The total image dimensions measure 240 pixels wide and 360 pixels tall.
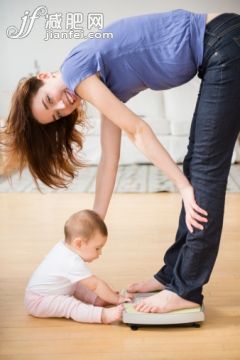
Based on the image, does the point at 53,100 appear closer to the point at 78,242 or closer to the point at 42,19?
the point at 78,242

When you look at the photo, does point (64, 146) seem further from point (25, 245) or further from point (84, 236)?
point (25, 245)

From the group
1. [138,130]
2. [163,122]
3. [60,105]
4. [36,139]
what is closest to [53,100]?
[60,105]

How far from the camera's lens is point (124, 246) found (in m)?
2.42

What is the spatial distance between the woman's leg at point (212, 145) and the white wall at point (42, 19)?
4.67 meters

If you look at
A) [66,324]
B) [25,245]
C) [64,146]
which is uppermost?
[64,146]

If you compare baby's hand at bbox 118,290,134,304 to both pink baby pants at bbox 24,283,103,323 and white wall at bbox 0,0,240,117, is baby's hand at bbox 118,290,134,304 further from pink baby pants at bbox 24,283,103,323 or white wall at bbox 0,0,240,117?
white wall at bbox 0,0,240,117

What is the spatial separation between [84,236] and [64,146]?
290 mm

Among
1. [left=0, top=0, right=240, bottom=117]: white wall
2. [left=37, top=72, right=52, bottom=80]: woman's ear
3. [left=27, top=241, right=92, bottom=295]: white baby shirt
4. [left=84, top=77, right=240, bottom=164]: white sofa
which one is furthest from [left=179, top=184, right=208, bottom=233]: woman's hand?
[left=0, top=0, right=240, bottom=117]: white wall

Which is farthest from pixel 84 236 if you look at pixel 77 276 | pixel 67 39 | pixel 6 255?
pixel 67 39

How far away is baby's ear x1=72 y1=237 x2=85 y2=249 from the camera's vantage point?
1.62 metres

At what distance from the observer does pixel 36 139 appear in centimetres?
160

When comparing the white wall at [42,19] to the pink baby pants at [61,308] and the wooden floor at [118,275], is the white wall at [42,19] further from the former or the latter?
the pink baby pants at [61,308]

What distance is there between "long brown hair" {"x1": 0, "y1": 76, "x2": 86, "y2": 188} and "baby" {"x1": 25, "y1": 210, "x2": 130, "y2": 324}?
0.58 ft

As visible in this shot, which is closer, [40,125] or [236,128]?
[236,128]
